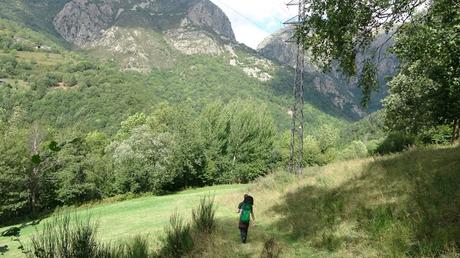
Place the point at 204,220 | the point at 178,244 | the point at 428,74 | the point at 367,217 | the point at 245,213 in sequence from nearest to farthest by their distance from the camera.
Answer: the point at 178,244
the point at 367,217
the point at 204,220
the point at 245,213
the point at 428,74

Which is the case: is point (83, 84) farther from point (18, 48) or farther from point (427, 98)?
point (427, 98)

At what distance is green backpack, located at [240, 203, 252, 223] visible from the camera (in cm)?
1193

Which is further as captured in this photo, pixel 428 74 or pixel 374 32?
pixel 428 74

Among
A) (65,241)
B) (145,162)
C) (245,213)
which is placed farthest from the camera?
(145,162)

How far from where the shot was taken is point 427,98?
21.2 metres

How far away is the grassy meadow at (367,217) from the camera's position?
8.13 meters

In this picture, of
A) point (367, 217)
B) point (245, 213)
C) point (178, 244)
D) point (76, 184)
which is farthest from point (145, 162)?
point (367, 217)

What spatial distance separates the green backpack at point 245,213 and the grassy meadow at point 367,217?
0.69 m

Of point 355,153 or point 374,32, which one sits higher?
point 374,32

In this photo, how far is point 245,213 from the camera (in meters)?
12.1

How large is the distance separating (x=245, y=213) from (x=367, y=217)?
146 inches

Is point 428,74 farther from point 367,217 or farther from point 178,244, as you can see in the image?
point 178,244

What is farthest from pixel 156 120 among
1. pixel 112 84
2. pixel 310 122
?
pixel 310 122

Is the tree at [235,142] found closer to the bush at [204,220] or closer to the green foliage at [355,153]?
the green foliage at [355,153]
